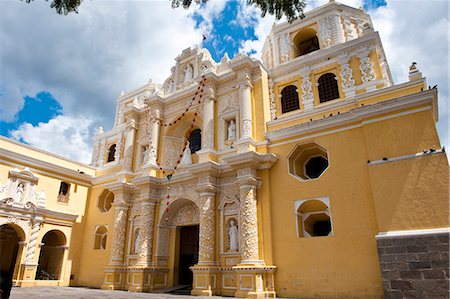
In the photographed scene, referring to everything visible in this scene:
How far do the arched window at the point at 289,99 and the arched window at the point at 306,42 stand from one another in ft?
8.06

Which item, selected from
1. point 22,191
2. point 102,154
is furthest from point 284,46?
point 22,191

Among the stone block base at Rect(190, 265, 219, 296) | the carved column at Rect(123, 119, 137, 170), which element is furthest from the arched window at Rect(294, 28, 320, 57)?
the stone block base at Rect(190, 265, 219, 296)

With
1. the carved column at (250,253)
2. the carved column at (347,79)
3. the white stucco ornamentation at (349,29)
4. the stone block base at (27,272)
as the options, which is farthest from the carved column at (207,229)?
the white stucco ornamentation at (349,29)

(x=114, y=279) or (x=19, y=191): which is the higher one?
(x=19, y=191)

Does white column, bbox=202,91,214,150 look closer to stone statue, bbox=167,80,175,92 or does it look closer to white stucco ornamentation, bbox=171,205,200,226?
white stucco ornamentation, bbox=171,205,200,226

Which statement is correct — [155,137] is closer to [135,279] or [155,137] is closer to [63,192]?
[63,192]

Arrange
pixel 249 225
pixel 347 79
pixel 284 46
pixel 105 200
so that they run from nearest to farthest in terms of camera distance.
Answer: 1. pixel 249 225
2. pixel 347 79
3. pixel 284 46
4. pixel 105 200

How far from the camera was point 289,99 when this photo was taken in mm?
13836

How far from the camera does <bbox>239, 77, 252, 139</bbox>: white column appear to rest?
1301 centimetres

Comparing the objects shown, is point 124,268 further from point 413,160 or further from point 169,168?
point 413,160

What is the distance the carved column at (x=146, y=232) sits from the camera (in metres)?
13.6

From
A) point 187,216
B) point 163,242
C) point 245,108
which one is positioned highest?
point 245,108

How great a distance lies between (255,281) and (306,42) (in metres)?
11.4

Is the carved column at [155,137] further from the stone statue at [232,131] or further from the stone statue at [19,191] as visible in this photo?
the stone statue at [19,191]
